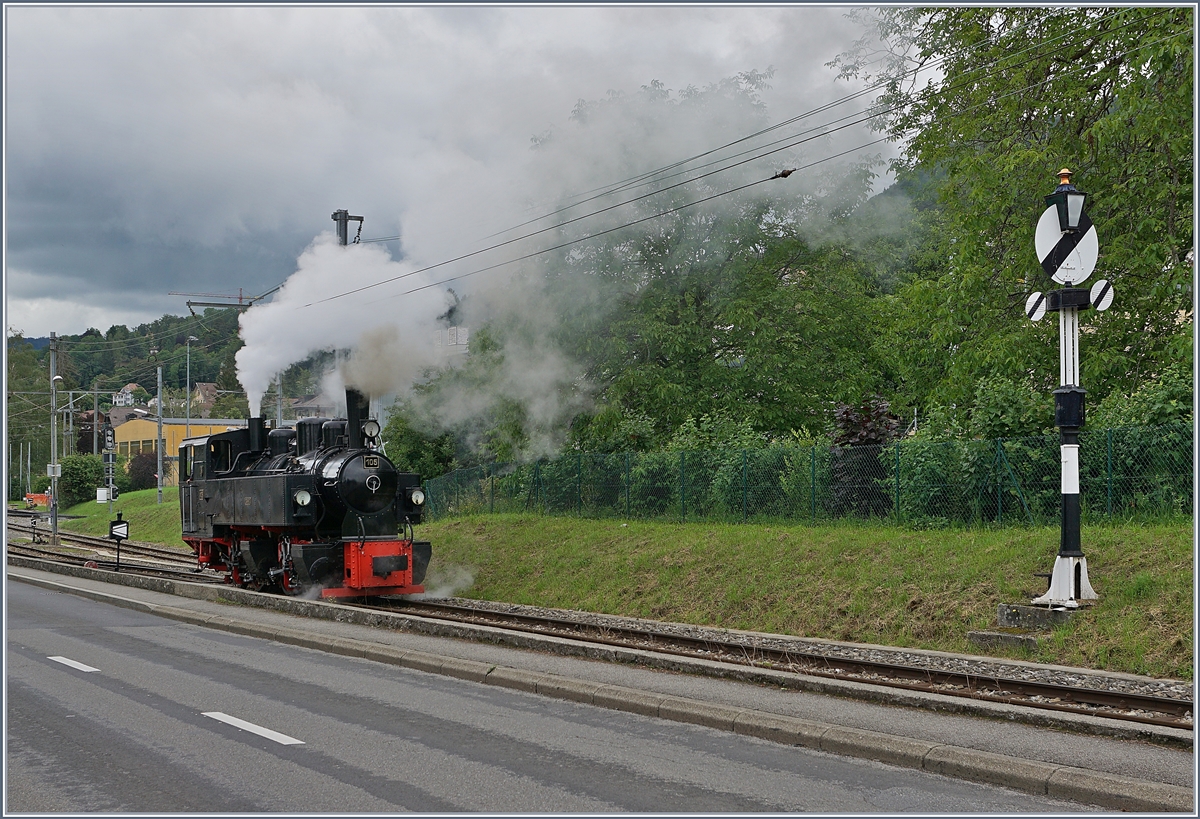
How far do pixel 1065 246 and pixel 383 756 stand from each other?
9184 millimetres

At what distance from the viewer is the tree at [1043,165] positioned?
16.1 metres

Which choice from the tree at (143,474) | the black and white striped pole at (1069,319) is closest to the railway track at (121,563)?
the black and white striped pole at (1069,319)

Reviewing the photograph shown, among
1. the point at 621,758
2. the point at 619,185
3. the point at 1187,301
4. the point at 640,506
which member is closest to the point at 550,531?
the point at 640,506

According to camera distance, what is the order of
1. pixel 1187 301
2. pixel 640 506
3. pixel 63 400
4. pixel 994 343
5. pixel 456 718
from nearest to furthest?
pixel 456 718, pixel 1187 301, pixel 994 343, pixel 640 506, pixel 63 400

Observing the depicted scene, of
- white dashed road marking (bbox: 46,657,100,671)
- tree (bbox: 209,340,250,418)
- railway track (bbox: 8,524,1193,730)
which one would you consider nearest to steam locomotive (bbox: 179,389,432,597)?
railway track (bbox: 8,524,1193,730)

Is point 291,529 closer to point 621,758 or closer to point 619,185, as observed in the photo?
point 619,185

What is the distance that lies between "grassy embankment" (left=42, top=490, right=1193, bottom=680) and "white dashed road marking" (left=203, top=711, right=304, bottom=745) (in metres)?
A: 7.82

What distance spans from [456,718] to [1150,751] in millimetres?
5116

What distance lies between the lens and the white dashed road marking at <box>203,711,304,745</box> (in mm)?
7531

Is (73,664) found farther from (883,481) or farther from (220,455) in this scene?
(883,481)

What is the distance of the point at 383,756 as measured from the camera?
7.10 meters

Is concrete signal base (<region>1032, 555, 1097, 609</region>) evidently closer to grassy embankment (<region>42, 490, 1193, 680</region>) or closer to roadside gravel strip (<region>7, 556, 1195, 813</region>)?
grassy embankment (<region>42, 490, 1193, 680</region>)

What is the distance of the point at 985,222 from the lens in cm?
1875

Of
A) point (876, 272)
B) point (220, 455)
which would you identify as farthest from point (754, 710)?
point (876, 272)
